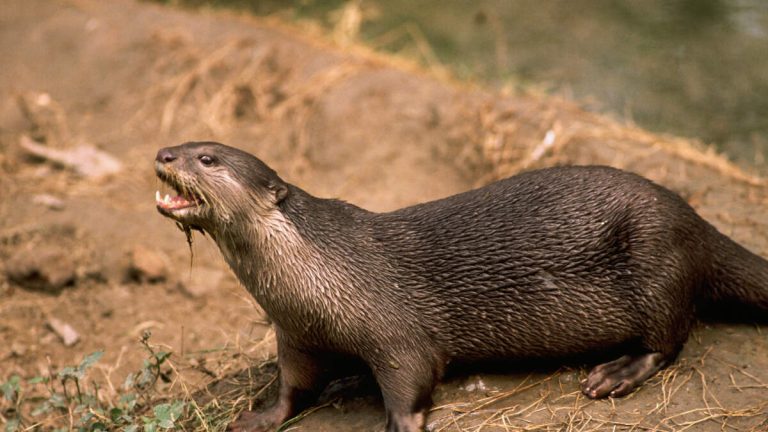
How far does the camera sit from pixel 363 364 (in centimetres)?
326

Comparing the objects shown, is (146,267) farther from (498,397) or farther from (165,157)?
(498,397)

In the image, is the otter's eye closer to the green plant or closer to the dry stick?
the green plant

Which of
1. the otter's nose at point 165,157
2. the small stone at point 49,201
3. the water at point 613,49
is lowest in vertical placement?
the small stone at point 49,201

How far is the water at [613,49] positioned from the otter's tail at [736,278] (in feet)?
8.74

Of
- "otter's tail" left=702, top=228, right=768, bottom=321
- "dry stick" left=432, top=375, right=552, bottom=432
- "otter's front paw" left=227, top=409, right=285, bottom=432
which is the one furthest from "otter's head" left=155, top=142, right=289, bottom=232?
"otter's tail" left=702, top=228, right=768, bottom=321

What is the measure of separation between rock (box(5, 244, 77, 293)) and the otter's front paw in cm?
200

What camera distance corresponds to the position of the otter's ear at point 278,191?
3066 millimetres

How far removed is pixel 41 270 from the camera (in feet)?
16.0

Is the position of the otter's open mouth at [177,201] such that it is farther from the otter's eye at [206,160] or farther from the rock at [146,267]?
the rock at [146,267]

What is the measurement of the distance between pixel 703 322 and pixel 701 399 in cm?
Answer: 47

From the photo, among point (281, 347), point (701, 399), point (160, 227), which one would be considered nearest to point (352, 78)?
point (160, 227)

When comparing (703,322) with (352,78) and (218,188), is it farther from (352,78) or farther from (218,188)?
(352,78)

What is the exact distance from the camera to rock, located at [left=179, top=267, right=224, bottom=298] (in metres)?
4.86

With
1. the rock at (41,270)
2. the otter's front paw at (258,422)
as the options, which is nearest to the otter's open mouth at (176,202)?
the otter's front paw at (258,422)
